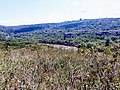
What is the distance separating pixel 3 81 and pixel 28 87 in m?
1.81

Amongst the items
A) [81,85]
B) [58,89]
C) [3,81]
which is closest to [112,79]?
[81,85]

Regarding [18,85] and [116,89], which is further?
[18,85]

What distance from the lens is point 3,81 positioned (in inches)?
454

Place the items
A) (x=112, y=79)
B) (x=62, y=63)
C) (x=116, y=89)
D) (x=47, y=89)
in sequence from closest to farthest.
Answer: (x=116, y=89) → (x=112, y=79) → (x=47, y=89) → (x=62, y=63)

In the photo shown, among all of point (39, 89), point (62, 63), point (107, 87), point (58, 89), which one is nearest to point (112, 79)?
point (107, 87)

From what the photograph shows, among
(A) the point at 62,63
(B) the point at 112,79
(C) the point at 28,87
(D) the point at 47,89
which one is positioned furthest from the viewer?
(A) the point at 62,63

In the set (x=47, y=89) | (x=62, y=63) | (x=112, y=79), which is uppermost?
(x=112, y=79)

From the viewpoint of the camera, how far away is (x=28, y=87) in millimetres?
10117

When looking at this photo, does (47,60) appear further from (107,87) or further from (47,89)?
(107,87)

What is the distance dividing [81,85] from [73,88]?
1.09ft

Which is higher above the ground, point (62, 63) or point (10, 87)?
point (10, 87)

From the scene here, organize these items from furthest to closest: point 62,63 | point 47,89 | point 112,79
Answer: point 62,63 → point 47,89 → point 112,79

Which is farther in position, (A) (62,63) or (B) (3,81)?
(A) (62,63)

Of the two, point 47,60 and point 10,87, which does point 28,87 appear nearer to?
point 10,87
